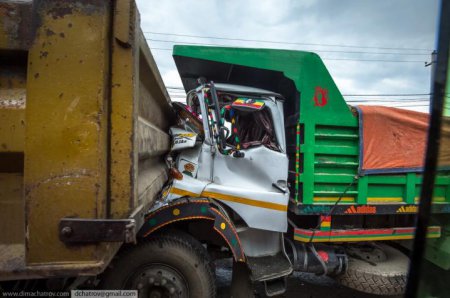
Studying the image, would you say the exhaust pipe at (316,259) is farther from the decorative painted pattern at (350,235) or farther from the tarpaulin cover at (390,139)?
the tarpaulin cover at (390,139)

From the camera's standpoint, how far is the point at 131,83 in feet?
4.75

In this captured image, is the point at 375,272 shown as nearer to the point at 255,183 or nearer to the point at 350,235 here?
the point at 350,235

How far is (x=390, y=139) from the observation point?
296cm

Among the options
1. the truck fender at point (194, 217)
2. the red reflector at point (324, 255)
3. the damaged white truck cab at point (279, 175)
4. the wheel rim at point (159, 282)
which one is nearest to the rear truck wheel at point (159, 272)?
the wheel rim at point (159, 282)

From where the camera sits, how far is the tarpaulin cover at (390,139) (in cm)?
290

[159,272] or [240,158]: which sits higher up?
[240,158]

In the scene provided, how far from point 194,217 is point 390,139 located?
2.18m

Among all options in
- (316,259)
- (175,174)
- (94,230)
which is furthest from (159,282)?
(316,259)

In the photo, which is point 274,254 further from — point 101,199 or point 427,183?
point 427,183

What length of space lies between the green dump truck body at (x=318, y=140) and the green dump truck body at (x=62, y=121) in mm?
1536

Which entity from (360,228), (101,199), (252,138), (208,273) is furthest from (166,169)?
(360,228)

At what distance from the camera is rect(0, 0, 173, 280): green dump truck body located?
131 centimetres

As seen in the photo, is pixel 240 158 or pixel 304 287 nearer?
pixel 240 158

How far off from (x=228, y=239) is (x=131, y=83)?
149cm
